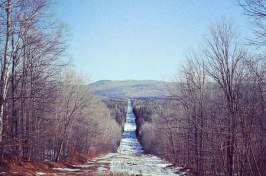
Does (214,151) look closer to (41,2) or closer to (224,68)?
(224,68)

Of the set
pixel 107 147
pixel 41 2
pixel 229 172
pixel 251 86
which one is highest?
pixel 41 2

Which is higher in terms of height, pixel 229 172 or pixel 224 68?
pixel 224 68

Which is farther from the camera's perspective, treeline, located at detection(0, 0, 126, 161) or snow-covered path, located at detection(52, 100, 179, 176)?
snow-covered path, located at detection(52, 100, 179, 176)

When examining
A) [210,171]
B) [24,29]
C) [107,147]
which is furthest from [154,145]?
[24,29]

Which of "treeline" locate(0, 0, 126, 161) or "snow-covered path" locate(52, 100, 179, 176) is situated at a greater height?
"treeline" locate(0, 0, 126, 161)

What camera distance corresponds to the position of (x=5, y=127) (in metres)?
17.6

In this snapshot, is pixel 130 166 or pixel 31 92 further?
pixel 130 166

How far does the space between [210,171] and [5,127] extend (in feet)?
49.6

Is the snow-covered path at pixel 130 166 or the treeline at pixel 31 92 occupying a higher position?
the treeline at pixel 31 92

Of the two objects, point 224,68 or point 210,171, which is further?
point 210,171

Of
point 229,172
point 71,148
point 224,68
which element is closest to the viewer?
point 229,172

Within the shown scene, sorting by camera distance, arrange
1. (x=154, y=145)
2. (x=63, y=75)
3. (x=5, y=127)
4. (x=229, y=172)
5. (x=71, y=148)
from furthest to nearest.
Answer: (x=154, y=145), (x=71, y=148), (x=63, y=75), (x=5, y=127), (x=229, y=172)

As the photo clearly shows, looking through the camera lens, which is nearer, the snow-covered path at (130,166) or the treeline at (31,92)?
the treeline at (31,92)

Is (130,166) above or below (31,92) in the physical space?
below
